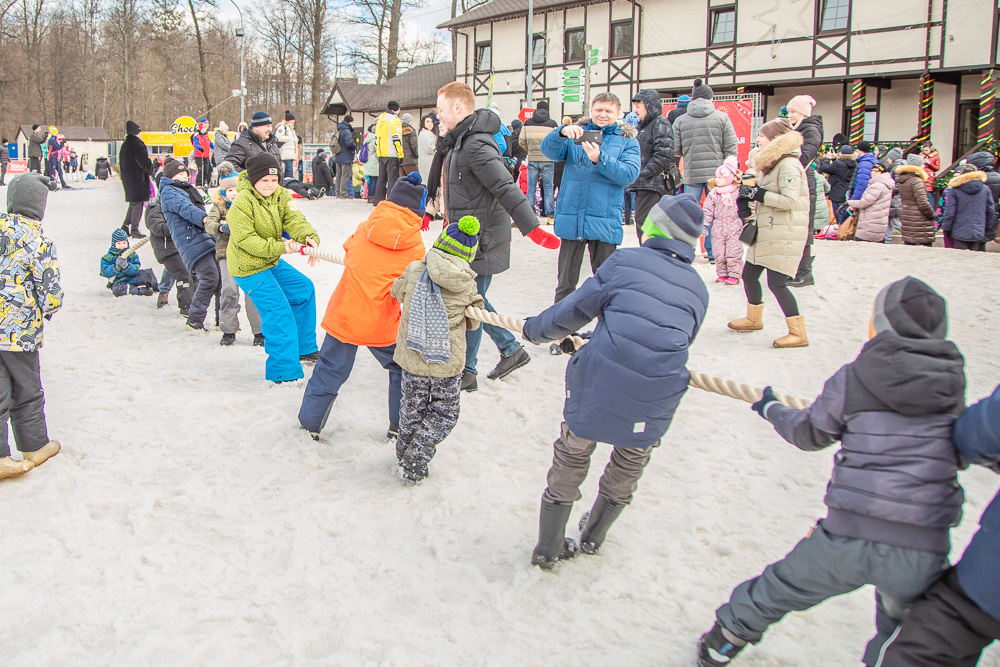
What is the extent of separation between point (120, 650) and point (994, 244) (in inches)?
576

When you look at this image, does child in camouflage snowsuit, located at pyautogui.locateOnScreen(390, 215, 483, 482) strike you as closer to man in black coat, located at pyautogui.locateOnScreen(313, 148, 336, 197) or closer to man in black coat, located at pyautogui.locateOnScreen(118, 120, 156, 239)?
man in black coat, located at pyautogui.locateOnScreen(118, 120, 156, 239)

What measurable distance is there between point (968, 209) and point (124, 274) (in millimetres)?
11733

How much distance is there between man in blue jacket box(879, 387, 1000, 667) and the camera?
2.23 metres

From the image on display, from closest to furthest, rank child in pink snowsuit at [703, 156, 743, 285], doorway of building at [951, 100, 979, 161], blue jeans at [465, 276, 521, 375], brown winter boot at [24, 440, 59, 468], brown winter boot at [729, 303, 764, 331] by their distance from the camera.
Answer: brown winter boot at [24, 440, 59, 468], blue jeans at [465, 276, 521, 375], brown winter boot at [729, 303, 764, 331], child in pink snowsuit at [703, 156, 743, 285], doorway of building at [951, 100, 979, 161]

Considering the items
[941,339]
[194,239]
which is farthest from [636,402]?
[194,239]

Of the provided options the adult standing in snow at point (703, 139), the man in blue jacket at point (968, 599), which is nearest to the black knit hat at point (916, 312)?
the man in blue jacket at point (968, 599)

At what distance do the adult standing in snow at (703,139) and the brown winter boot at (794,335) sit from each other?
2.78 metres

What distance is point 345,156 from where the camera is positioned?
59.5 feet

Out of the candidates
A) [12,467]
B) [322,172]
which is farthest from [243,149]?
[322,172]

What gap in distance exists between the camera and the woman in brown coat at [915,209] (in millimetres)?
11828

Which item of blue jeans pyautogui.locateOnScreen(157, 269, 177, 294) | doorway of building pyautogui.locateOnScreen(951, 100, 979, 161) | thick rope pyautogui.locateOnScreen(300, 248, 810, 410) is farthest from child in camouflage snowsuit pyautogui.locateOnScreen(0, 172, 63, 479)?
doorway of building pyautogui.locateOnScreen(951, 100, 979, 161)

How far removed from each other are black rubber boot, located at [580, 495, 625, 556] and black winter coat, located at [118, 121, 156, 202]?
11.2 m

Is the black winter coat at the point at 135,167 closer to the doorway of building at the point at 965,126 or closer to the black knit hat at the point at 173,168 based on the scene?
the black knit hat at the point at 173,168

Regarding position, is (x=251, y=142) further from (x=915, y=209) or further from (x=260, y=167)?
(x=915, y=209)
